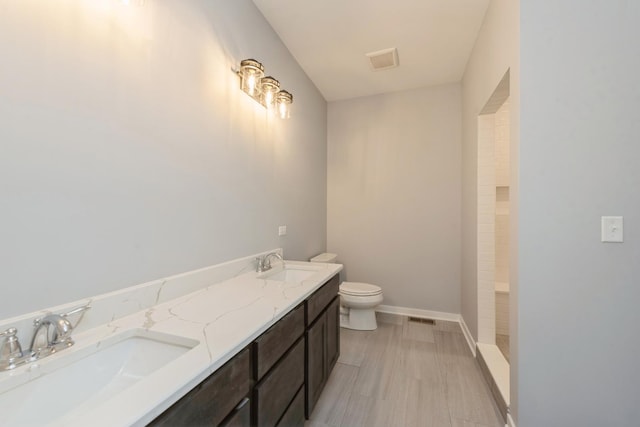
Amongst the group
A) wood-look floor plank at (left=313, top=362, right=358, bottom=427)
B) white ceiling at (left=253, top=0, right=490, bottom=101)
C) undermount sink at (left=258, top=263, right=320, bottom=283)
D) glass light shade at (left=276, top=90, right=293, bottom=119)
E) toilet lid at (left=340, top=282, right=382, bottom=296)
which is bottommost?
wood-look floor plank at (left=313, top=362, right=358, bottom=427)

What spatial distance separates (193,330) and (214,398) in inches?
9.3

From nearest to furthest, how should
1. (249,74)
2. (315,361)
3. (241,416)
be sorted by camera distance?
(241,416) → (315,361) → (249,74)

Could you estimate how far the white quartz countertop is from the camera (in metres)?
0.54

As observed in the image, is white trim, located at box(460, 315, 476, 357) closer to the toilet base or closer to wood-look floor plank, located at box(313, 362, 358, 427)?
the toilet base

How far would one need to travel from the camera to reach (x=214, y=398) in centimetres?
76

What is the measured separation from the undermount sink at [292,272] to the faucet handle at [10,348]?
4.08ft

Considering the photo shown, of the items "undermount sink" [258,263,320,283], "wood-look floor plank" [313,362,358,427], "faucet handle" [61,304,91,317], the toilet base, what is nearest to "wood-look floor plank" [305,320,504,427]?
"wood-look floor plank" [313,362,358,427]

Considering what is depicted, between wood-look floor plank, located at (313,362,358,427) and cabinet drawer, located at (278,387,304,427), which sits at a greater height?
cabinet drawer, located at (278,387,304,427)

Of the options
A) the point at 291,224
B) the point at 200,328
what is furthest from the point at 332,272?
the point at 200,328

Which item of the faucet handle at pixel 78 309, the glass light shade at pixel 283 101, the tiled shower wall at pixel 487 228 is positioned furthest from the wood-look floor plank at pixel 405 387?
the glass light shade at pixel 283 101

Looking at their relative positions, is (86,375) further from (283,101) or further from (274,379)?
(283,101)

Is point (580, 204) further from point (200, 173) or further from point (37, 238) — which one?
point (37, 238)

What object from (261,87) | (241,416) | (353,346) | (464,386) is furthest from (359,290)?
(261,87)

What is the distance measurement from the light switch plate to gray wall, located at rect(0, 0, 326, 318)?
198 centimetres
